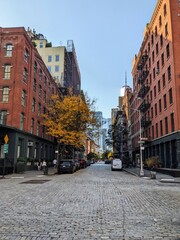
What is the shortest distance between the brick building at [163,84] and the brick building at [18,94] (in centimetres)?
1586

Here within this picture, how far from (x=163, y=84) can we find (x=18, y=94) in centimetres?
1962

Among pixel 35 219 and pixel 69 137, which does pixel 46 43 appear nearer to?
pixel 69 137

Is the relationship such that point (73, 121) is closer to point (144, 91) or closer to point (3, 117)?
point (3, 117)

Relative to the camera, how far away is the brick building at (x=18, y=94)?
1205 inches

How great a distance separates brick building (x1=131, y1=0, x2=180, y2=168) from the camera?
29359mm

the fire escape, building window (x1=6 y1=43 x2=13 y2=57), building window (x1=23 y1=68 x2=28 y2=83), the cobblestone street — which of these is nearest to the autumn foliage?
building window (x1=23 y1=68 x2=28 y2=83)

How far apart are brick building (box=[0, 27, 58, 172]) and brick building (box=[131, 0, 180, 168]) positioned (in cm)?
1586

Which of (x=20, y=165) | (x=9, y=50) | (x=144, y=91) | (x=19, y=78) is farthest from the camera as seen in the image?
(x=144, y=91)

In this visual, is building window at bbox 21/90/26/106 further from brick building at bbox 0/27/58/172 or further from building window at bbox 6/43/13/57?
building window at bbox 6/43/13/57

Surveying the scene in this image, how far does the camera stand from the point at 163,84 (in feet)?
113

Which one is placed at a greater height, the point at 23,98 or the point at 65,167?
the point at 23,98

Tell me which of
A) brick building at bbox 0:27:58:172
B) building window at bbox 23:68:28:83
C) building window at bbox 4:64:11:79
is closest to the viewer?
brick building at bbox 0:27:58:172

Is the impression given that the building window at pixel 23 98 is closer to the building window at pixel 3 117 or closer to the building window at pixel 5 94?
the building window at pixel 5 94

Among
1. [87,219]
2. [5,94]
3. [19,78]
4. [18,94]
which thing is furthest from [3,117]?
[87,219]
